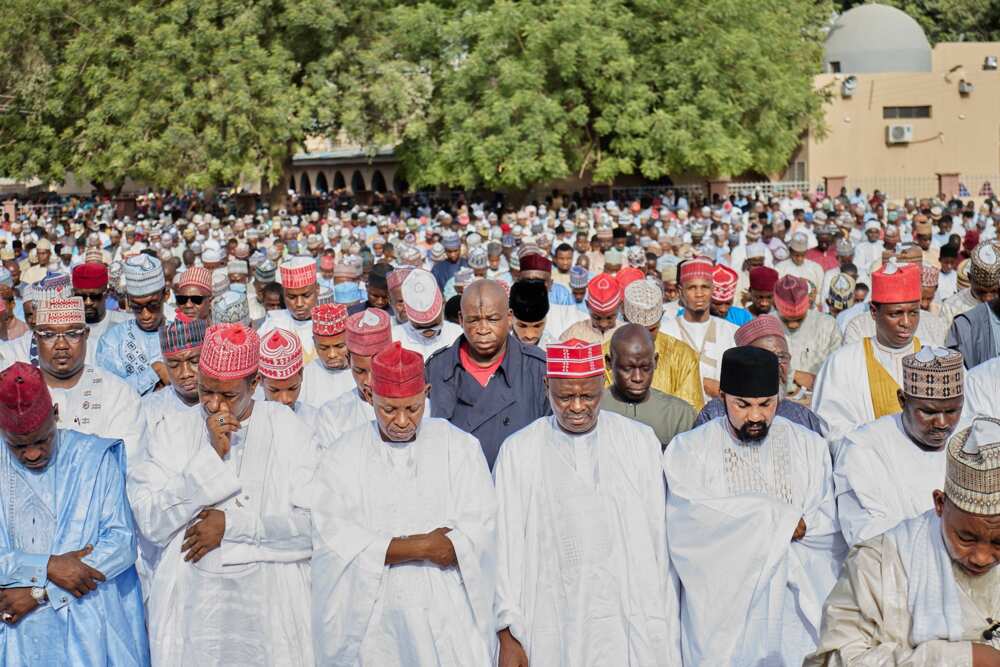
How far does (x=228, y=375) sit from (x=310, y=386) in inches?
83.8

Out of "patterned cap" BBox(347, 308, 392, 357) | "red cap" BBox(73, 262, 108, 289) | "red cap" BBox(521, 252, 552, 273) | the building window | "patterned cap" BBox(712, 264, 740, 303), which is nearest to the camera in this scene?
"patterned cap" BBox(347, 308, 392, 357)

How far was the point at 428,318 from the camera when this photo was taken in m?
7.12

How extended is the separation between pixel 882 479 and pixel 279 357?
2.68 metres

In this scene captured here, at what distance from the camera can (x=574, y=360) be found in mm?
4723

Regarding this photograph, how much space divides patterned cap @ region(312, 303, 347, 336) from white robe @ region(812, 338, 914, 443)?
8.68 ft

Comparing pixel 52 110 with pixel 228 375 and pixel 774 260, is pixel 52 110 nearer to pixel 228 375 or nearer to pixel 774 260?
pixel 774 260

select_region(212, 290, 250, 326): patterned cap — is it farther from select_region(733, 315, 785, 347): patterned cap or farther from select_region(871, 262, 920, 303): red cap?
select_region(871, 262, 920, 303): red cap

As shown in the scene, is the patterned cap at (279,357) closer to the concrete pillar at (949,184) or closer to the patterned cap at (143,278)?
the patterned cap at (143,278)

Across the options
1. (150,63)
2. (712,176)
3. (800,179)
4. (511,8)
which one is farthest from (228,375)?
(800,179)

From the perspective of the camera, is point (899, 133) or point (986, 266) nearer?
point (986, 266)

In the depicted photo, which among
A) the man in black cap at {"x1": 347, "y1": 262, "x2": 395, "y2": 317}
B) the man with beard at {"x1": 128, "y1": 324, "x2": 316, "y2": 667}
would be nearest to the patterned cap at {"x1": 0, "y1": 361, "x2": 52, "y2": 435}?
the man with beard at {"x1": 128, "y1": 324, "x2": 316, "y2": 667}

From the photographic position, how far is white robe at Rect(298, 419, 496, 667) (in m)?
4.65

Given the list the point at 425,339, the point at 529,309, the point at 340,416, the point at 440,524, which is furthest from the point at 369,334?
the point at 440,524

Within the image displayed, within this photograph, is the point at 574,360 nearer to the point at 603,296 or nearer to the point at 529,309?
the point at 529,309
